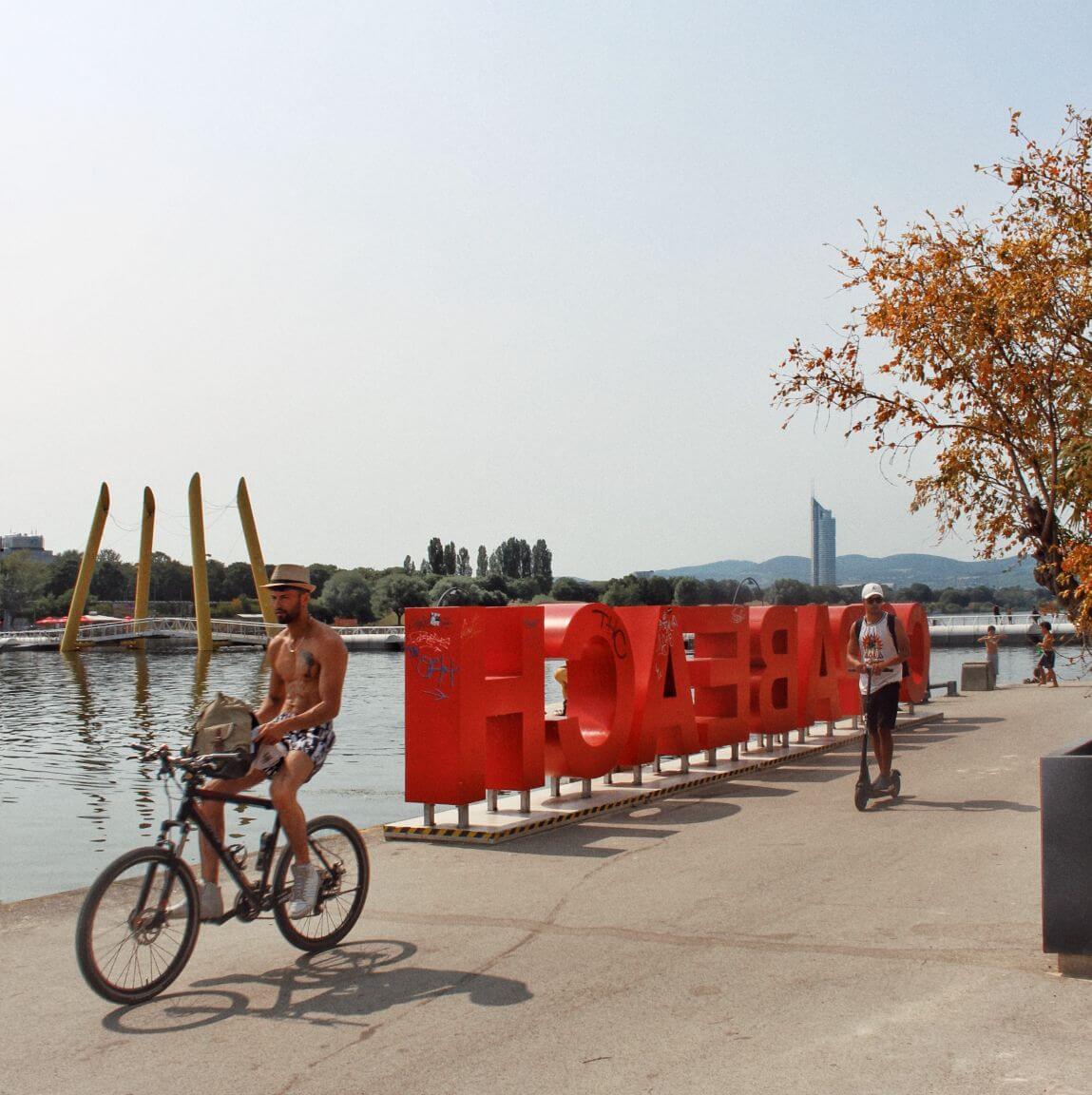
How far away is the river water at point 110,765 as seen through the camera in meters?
14.9

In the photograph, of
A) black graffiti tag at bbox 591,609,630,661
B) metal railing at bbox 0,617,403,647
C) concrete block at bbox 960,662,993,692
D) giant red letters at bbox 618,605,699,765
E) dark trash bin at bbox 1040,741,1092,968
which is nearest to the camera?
dark trash bin at bbox 1040,741,1092,968

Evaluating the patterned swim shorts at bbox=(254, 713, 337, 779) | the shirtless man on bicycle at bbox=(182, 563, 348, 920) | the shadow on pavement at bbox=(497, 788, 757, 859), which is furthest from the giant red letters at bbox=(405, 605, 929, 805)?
the patterned swim shorts at bbox=(254, 713, 337, 779)

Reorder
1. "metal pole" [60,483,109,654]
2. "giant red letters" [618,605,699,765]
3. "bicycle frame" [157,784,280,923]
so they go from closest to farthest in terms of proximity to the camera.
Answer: "bicycle frame" [157,784,280,923], "giant red letters" [618,605,699,765], "metal pole" [60,483,109,654]

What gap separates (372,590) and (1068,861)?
145 meters

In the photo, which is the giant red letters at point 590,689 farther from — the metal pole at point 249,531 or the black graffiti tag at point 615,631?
the metal pole at point 249,531

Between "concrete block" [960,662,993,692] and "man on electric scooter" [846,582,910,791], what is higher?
"man on electric scooter" [846,582,910,791]

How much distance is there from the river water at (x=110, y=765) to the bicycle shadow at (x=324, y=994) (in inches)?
35.9

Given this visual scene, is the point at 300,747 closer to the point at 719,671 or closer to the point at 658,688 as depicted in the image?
the point at 658,688

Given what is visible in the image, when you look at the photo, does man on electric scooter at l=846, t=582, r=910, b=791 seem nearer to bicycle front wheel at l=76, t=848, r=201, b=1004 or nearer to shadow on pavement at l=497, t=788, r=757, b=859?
shadow on pavement at l=497, t=788, r=757, b=859

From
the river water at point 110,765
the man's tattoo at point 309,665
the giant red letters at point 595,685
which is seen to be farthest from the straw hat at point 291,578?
the giant red letters at point 595,685

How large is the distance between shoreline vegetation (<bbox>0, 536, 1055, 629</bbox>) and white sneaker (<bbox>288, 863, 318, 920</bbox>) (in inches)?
4158

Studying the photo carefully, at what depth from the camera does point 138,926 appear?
6145mm

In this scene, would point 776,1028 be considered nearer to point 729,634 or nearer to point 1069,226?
point 1069,226

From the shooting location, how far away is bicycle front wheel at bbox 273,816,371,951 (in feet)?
22.4
